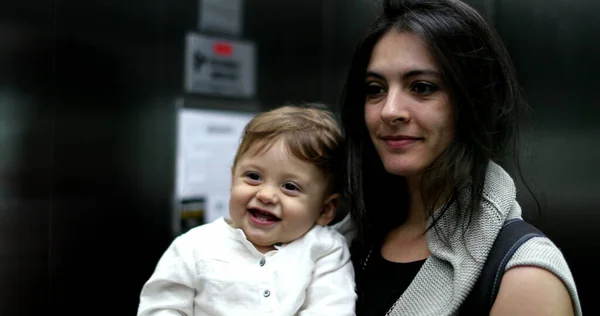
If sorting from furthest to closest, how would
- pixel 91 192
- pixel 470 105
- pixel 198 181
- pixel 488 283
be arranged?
pixel 198 181, pixel 91 192, pixel 470 105, pixel 488 283

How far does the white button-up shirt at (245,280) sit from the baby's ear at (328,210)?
0.10m

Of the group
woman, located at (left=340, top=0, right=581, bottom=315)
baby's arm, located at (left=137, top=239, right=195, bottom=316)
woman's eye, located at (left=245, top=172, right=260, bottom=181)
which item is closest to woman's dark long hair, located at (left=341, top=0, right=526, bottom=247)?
woman, located at (left=340, top=0, right=581, bottom=315)

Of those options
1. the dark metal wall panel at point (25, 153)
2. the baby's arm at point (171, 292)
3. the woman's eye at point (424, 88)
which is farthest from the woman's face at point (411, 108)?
the dark metal wall panel at point (25, 153)

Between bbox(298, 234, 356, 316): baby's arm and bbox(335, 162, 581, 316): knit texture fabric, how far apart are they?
132 mm

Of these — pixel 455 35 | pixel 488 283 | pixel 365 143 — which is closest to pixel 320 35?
pixel 365 143

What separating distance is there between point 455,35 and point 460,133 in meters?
0.24

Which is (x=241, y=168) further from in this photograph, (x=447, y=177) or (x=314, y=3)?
(x=314, y=3)

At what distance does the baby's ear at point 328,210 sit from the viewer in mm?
1818

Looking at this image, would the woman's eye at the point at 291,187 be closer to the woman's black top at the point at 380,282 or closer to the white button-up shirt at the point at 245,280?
the white button-up shirt at the point at 245,280

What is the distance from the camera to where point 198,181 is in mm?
3061

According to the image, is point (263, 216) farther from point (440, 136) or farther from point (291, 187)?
point (440, 136)

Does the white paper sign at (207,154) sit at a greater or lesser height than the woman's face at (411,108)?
lesser

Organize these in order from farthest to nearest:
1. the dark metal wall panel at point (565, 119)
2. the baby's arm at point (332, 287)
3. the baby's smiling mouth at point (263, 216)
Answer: the dark metal wall panel at point (565, 119), the baby's smiling mouth at point (263, 216), the baby's arm at point (332, 287)

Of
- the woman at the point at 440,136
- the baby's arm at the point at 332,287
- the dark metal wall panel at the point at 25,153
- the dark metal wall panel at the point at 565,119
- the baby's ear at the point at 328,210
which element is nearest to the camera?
the woman at the point at 440,136
